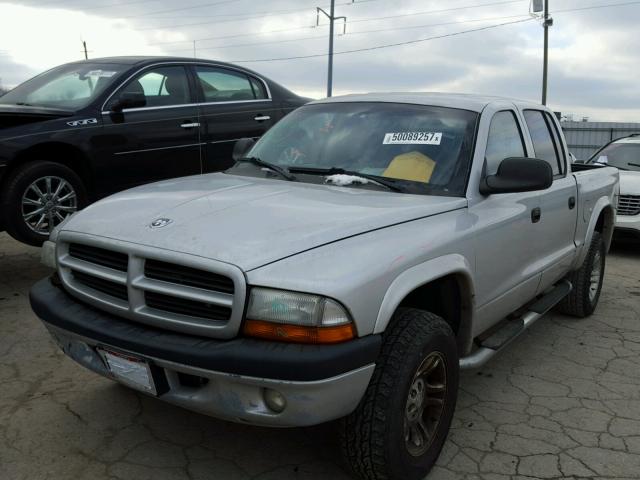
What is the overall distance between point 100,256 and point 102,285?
13cm

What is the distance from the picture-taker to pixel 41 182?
505cm

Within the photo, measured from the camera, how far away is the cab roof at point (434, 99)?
139 inches

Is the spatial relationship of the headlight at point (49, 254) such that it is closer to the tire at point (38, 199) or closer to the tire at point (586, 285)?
the tire at point (38, 199)

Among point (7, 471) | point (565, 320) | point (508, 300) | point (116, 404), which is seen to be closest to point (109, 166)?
point (116, 404)

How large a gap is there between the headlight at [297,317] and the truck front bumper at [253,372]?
0.04m

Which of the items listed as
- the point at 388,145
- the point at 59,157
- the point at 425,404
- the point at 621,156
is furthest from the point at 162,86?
the point at 621,156

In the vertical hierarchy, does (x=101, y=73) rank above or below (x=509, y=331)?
A: above

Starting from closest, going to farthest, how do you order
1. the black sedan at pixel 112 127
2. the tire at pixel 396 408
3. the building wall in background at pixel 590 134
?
1. the tire at pixel 396 408
2. the black sedan at pixel 112 127
3. the building wall in background at pixel 590 134

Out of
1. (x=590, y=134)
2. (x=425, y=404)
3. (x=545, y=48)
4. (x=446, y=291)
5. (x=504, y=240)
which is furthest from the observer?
(x=545, y=48)

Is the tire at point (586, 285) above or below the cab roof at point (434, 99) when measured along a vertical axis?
below

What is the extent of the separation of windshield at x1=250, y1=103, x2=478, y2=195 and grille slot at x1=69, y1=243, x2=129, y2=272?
1149 millimetres

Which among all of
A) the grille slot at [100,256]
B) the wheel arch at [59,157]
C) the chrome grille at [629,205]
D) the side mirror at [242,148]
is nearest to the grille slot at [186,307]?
the grille slot at [100,256]

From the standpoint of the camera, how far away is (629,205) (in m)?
7.96

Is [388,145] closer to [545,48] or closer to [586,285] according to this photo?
[586,285]
